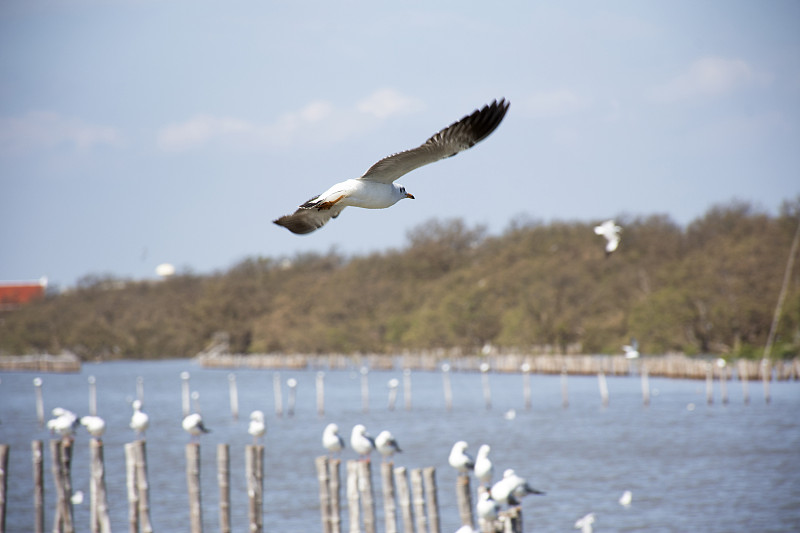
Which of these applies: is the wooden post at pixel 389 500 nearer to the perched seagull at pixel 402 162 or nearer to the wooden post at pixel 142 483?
the wooden post at pixel 142 483

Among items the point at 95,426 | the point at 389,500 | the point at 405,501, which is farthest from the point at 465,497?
the point at 95,426

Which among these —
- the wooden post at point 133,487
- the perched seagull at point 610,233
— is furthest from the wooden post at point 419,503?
the perched seagull at point 610,233

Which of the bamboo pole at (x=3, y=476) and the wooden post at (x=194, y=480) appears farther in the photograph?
the bamboo pole at (x=3, y=476)

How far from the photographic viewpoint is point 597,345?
181ft

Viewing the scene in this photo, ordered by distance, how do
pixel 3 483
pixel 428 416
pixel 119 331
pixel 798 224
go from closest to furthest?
pixel 3 483 → pixel 428 416 → pixel 798 224 → pixel 119 331

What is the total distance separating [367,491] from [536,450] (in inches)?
631

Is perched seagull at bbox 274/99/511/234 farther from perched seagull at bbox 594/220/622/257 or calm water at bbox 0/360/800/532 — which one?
calm water at bbox 0/360/800/532

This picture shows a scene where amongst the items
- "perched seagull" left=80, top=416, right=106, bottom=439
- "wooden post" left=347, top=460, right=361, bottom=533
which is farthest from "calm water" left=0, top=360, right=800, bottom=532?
"wooden post" left=347, top=460, right=361, bottom=533

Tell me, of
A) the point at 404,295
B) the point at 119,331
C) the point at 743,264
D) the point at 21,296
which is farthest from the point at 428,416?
the point at 21,296

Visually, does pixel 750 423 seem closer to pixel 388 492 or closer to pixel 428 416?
pixel 428 416

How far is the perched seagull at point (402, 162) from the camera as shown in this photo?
705cm

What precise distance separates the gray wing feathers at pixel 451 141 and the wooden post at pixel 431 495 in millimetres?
5234

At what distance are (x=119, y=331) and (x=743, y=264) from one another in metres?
57.8

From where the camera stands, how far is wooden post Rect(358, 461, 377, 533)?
11836 millimetres
